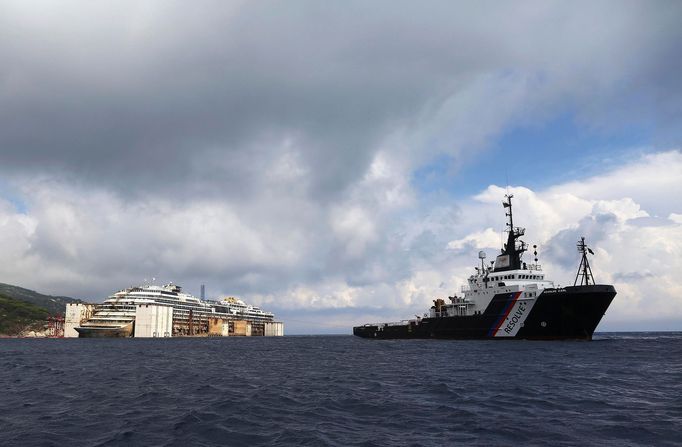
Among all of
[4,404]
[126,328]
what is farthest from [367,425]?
[126,328]

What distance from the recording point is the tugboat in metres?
67.9

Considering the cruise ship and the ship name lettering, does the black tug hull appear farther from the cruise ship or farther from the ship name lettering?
the cruise ship

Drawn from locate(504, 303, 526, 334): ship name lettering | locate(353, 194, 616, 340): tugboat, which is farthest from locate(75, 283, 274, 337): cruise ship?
locate(504, 303, 526, 334): ship name lettering

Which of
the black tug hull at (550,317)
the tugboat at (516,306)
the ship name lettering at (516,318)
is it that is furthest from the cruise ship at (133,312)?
the ship name lettering at (516,318)

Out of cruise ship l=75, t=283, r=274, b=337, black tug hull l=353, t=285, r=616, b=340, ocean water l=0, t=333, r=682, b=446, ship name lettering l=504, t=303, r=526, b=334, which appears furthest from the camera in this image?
cruise ship l=75, t=283, r=274, b=337

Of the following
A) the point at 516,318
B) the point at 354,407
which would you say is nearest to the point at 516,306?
the point at 516,318

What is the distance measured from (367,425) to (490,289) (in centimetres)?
6566

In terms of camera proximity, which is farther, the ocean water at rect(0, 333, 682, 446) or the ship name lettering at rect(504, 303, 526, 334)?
the ship name lettering at rect(504, 303, 526, 334)

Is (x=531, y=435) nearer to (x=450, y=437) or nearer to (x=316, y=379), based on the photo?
(x=450, y=437)

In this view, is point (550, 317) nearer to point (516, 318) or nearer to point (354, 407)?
point (516, 318)

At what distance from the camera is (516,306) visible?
240ft

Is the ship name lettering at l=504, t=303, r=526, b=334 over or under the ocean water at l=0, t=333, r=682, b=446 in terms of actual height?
over

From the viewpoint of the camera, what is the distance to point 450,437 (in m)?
16.1

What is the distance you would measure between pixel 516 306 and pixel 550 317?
17.4ft
